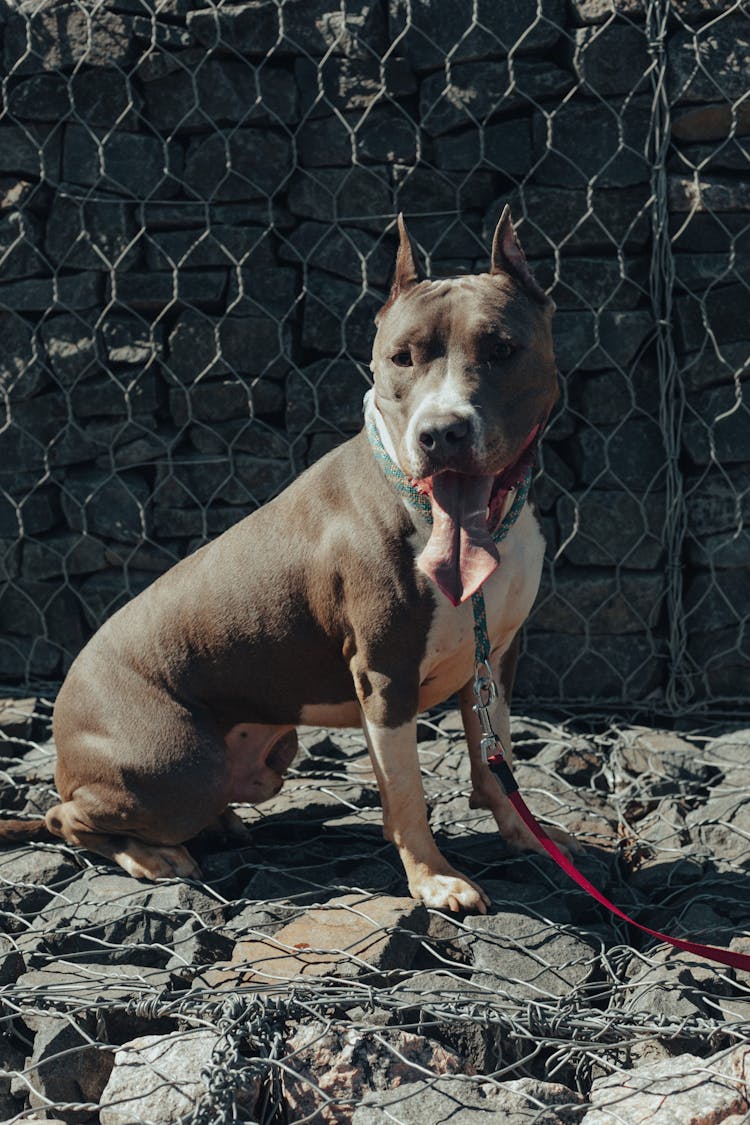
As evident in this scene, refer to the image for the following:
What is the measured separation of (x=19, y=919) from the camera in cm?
289

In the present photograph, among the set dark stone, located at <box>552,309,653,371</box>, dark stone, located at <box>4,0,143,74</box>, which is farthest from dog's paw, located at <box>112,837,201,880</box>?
dark stone, located at <box>4,0,143,74</box>

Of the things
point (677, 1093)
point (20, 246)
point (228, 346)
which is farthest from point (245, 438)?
point (677, 1093)

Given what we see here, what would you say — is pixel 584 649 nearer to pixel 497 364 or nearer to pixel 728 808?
pixel 728 808

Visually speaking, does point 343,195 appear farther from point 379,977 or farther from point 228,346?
point 379,977

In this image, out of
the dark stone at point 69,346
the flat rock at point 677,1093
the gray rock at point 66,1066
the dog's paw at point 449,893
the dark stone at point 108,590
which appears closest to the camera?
the flat rock at point 677,1093

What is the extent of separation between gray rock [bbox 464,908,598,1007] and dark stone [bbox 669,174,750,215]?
2.33 meters

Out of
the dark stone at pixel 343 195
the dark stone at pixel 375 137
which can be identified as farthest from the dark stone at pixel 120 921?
the dark stone at pixel 375 137

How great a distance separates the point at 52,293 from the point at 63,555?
91 cm

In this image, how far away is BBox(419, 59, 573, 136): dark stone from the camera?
12.9ft

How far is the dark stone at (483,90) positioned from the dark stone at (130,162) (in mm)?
860

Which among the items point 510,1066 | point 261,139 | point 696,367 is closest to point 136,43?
point 261,139

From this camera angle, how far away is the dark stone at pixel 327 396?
4156mm

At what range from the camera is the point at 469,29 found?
3.90 metres

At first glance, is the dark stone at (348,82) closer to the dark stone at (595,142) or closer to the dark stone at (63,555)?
the dark stone at (595,142)
